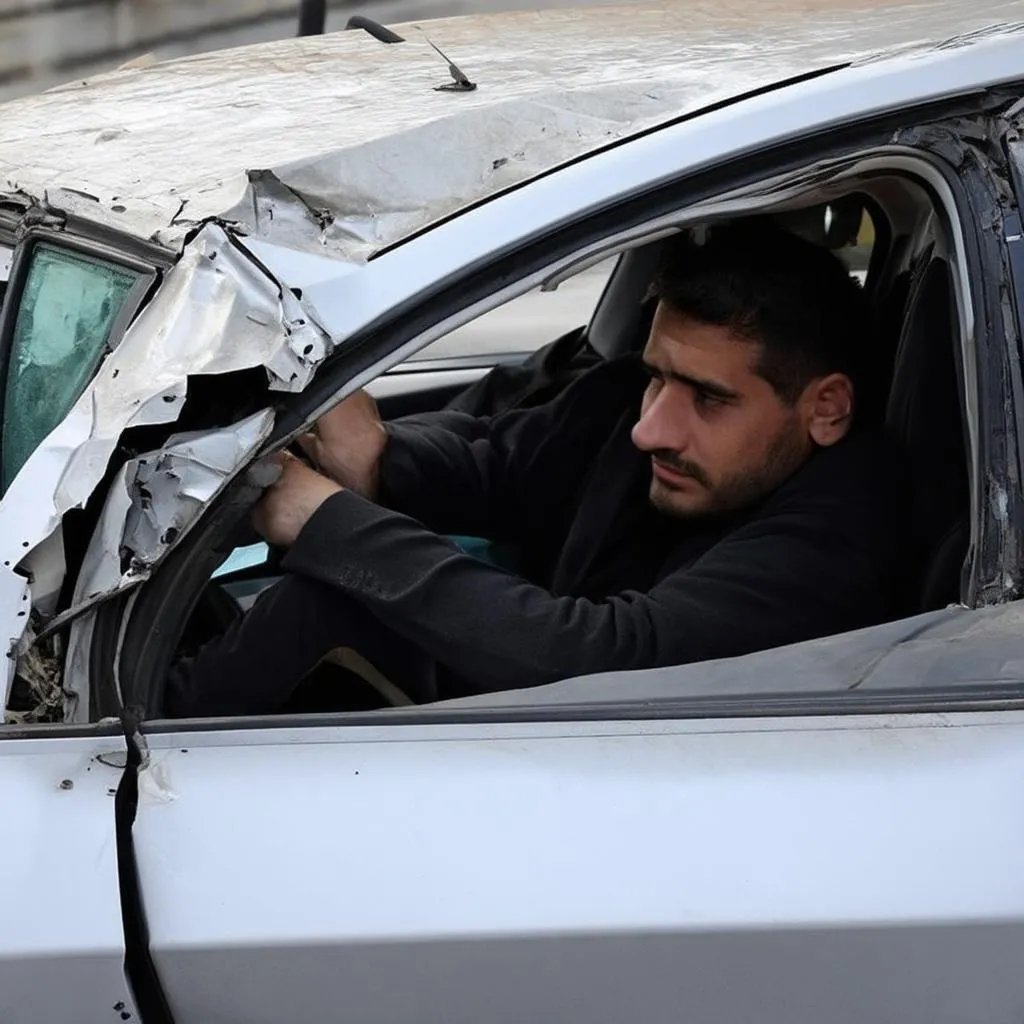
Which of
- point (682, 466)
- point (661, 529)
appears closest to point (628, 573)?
point (661, 529)

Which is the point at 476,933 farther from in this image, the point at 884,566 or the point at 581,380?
the point at 581,380

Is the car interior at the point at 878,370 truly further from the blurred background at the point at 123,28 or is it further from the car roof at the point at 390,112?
the blurred background at the point at 123,28

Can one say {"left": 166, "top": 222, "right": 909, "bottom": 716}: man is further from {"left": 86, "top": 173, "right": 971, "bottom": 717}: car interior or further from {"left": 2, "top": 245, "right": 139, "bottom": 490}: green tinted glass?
{"left": 2, "top": 245, "right": 139, "bottom": 490}: green tinted glass

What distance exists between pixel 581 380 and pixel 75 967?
1478 mm

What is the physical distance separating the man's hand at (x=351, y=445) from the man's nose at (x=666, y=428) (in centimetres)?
40

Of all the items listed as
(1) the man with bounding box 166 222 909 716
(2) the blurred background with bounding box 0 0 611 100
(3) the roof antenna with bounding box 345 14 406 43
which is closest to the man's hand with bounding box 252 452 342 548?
(1) the man with bounding box 166 222 909 716

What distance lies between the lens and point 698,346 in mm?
2008

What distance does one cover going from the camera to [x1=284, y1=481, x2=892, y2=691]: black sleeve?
67.7 inches

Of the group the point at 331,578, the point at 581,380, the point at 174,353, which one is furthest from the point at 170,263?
the point at 581,380

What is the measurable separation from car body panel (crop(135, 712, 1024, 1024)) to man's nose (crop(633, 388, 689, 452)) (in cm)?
69

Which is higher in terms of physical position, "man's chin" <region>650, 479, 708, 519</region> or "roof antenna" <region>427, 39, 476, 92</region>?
"roof antenna" <region>427, 39, 476, 92</region>

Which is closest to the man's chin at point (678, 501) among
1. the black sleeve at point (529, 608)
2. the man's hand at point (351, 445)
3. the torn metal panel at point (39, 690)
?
the black sleeve at point (529, 608)

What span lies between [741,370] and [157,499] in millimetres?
882

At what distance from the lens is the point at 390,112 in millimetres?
1697
